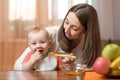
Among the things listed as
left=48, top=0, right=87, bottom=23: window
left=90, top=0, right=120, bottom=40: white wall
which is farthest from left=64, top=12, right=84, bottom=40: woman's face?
left=90, top=0, right=120, bottom=40: white wall

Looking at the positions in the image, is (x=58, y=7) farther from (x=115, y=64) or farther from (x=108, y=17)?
(x=115, y=64)

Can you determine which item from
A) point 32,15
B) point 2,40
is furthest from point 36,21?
point 2,40

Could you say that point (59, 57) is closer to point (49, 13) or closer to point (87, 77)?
point (87, 77)

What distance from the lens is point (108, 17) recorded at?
2.83 m

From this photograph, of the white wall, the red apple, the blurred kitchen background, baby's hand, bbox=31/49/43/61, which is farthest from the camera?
the white wall

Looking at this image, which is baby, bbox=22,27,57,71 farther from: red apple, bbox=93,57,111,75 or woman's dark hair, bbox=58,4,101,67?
red apple, bbox=93,57,111,75

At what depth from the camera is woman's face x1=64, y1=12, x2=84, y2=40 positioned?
1523mm

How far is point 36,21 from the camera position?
107 inches

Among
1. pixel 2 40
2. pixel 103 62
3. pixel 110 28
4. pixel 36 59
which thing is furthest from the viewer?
pixel 110 28

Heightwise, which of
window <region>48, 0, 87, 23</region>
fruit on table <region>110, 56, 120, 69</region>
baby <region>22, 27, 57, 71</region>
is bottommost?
baby <region>22, 27, 57, 71</region>

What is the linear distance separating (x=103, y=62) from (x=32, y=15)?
188cm

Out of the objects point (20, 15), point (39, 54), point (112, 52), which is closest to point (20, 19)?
point (20, 15)

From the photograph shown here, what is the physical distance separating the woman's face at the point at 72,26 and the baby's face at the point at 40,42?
0.14 metres

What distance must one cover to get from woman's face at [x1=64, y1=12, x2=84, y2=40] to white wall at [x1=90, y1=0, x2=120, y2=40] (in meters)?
1.28
